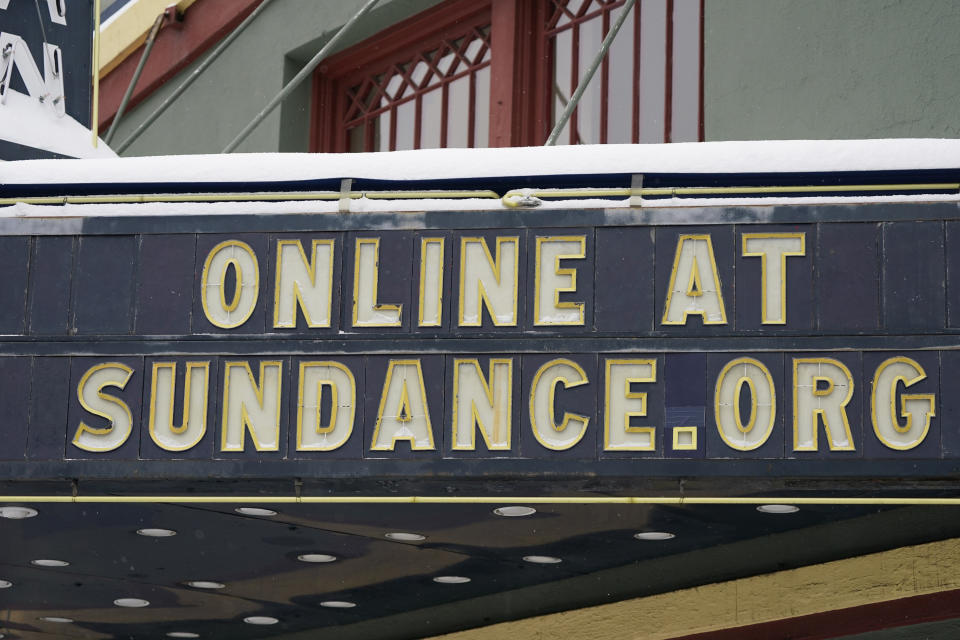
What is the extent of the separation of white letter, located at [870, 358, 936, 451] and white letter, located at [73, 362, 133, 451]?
160 inches

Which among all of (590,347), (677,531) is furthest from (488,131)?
(590,347)

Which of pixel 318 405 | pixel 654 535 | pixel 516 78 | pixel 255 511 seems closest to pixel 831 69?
pixel 516 78

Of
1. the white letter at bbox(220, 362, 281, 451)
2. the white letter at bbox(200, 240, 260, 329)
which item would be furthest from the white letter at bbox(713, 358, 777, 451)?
the white letter at bbox(200, 240, 260, 329)

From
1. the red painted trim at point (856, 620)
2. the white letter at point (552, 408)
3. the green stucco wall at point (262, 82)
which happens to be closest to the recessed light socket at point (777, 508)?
the red painted trim at point (856, 620)

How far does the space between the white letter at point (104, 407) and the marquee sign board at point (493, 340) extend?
0.01 meters

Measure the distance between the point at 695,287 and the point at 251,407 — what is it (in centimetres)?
250

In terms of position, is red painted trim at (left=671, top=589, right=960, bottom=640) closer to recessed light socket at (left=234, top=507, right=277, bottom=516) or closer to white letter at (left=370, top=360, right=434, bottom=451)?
recessed light socket at (left=234, top=507, right=277, bottom=516)

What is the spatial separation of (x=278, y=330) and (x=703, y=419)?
2379 mm

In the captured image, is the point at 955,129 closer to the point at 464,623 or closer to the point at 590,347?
the point at 590,347

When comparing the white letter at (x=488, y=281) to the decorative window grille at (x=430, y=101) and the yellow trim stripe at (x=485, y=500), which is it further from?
the decorative window grille at (x=430, y=101)

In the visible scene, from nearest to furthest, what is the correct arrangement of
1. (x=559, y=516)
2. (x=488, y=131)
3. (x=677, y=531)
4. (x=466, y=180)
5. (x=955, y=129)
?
(x=466, y=180)
(x=559, y=516)
(x=677, y=531)
(x=955, y=129)
(x=488, y=131)

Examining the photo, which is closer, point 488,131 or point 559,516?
point 559,516

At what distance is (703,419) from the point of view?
8508 mm

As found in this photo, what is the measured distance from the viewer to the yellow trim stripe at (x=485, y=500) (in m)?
8.52
